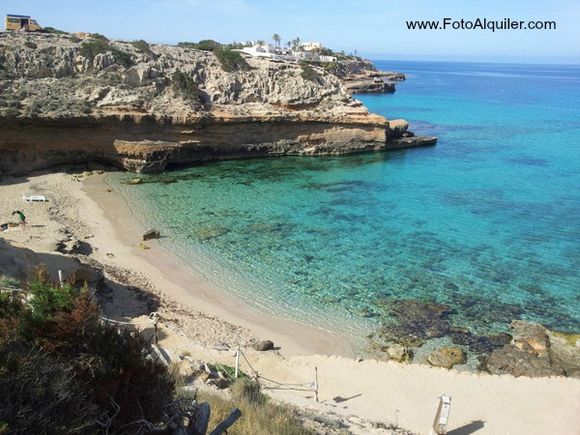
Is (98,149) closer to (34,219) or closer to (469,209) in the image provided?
(34,219)

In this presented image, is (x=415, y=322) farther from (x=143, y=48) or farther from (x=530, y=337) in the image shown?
(x=143, y=48)

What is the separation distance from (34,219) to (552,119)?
61.0 meters

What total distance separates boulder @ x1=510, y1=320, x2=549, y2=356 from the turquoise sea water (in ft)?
1.65

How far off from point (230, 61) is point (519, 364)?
3379 cm

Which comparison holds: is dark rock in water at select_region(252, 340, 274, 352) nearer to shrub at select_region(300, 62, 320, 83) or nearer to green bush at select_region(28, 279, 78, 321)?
green bush at select_region(28, 279, 78, 321)

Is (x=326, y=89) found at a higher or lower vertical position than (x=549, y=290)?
higher

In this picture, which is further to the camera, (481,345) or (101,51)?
(101,51)

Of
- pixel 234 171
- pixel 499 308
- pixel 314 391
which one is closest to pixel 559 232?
pixel 499 308

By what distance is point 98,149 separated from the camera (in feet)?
105

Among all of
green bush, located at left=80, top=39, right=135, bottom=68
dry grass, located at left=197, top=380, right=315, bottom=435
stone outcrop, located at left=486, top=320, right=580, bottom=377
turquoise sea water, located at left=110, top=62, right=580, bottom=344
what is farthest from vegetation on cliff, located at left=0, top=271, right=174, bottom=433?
green bush, located at left=80, top=39, right=135, bottom=68

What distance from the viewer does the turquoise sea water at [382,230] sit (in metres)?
17.0

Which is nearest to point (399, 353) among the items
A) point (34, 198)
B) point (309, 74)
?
point (34, 198)

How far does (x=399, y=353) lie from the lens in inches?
548

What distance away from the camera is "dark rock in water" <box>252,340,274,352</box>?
45.4ft
